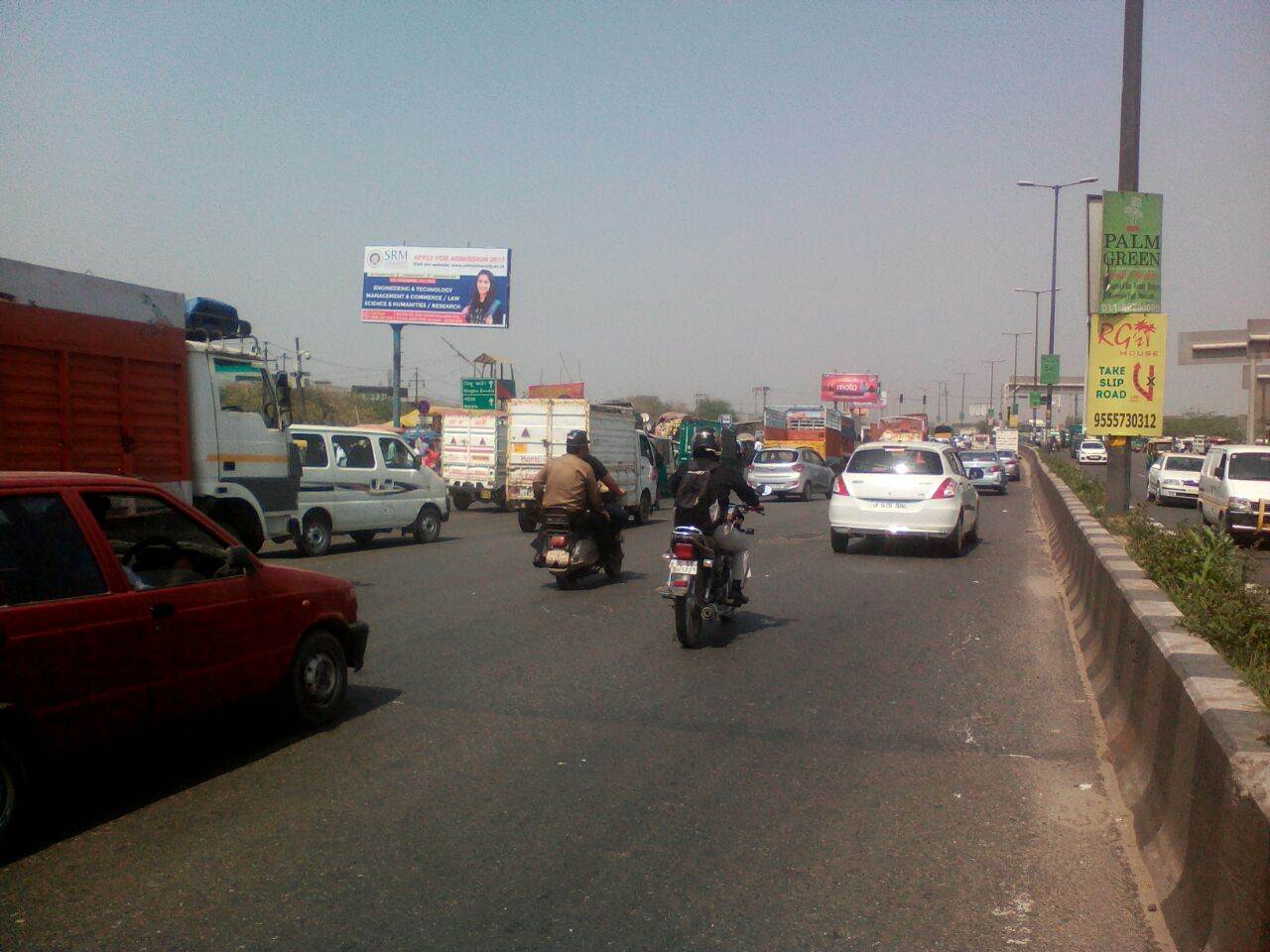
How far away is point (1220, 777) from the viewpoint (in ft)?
11.5

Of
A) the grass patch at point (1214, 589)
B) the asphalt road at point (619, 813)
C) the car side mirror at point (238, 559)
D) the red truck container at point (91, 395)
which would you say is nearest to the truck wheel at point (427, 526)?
the red truck container at point (91, 395)

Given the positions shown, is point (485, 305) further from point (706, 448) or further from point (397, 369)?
point (706, 448)

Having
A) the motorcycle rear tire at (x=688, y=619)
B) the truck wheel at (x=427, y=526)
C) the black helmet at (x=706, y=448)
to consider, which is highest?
the black helmet at (x=706, y=448)

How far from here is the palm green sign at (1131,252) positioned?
13.4m

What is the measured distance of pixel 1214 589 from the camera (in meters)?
6.64

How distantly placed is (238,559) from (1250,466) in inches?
718

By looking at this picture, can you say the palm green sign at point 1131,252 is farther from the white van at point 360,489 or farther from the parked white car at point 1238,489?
the white van at point 360,489

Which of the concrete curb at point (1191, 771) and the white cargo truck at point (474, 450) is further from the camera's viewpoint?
the white cargo truck at point (474, 450)

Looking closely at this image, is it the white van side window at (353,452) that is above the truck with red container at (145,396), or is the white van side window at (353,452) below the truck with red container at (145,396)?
below

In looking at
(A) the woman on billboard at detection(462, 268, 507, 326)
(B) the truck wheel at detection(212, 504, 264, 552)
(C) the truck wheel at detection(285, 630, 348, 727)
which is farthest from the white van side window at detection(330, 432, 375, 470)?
(A) the woman on billboard at detection(462, 268, 507, 326)

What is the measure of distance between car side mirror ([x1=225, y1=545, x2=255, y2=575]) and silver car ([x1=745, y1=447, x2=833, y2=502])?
24670 mm

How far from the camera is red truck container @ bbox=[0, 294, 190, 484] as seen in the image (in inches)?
362

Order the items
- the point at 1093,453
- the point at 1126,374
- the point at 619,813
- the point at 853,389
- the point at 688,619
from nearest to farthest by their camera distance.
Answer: the point at 619,813 → the point at 688,619 → the point at 1126,374 → the point at 1093,453 → the point at 853,389

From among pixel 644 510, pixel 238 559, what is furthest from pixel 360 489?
pixel 238 559
